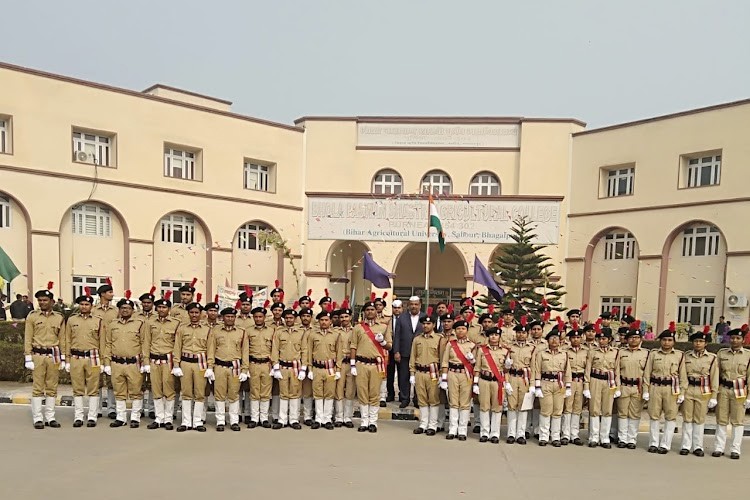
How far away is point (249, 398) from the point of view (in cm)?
727

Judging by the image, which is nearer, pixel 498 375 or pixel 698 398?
pixel 698 398

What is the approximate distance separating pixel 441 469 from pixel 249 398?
10.1ft

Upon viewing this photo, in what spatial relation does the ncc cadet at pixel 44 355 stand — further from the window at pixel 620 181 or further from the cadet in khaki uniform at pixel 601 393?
the window at pixel 620 181

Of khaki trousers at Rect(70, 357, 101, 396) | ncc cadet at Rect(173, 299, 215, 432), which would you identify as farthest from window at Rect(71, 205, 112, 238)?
ncc cadet at Rect(173, 299, 215, 432)

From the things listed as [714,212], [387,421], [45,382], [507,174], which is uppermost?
[507,174]

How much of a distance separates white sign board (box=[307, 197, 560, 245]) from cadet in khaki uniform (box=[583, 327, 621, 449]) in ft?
39.6

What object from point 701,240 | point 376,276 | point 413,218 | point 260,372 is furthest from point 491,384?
point 701,240

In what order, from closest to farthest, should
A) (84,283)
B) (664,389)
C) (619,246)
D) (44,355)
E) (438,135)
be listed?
1. (664,389)
2. (44,355)
3. (84,283)
4. (619,246)
5. (438,135)

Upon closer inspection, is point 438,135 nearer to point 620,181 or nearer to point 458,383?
point 620,181

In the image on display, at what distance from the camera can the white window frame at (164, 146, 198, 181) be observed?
18297mm

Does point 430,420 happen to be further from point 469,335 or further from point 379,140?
point 379,140

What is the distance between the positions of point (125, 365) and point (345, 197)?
1289 cm

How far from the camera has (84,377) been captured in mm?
6730

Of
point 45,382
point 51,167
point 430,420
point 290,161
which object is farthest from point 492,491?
point 290,161
